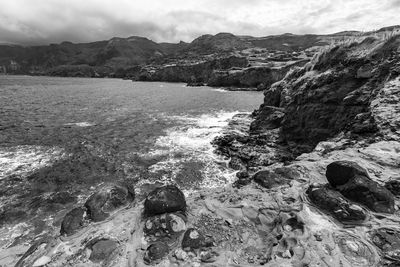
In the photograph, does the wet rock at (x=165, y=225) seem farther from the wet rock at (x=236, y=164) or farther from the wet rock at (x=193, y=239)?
the wet rock at (x=236, y=164)

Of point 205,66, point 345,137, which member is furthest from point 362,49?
point 205,66

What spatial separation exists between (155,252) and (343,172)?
733cm

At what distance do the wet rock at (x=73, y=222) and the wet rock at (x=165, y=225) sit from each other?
266 cm

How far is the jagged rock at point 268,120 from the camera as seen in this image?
31031mm

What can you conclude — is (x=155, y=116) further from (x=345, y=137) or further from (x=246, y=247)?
(x=246, y=247)

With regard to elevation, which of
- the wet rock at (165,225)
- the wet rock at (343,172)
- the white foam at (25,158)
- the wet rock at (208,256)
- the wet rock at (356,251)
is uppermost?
the wet rock at (343,172)

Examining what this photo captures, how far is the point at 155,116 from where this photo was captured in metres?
41.5

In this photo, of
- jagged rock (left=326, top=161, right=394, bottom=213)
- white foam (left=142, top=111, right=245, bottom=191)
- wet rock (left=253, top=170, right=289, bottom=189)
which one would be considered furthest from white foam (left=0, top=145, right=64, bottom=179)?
jagged rock (left=326, top=161, right=394, bottom=213)

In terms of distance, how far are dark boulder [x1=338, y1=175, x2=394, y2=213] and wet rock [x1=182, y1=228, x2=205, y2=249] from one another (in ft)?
17.9

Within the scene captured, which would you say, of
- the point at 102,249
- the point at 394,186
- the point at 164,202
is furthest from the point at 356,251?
the point at 102,249

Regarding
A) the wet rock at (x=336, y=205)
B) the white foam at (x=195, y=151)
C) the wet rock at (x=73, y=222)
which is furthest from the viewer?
the white foam at (x=195, y=151)

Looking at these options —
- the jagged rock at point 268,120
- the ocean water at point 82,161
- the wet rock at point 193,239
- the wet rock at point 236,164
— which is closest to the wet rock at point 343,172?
the wet rock at point 193,239

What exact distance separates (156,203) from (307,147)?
19016 millimetres

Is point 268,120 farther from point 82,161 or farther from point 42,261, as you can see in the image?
point 42,261
